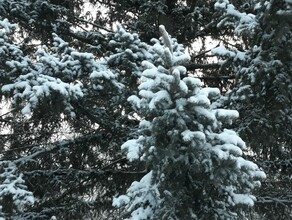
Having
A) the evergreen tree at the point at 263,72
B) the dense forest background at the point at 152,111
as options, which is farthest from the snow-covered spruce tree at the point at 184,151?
the evergreen tree at the point at 263,72

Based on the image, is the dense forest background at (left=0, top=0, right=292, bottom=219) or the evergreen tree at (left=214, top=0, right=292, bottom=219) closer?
the dense forest background at (left=0, top=0, right=292, bottom=219)

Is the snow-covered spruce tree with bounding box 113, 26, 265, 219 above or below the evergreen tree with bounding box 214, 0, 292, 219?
below

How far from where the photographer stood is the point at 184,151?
2893 millimetres

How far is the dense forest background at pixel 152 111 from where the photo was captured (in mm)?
2918

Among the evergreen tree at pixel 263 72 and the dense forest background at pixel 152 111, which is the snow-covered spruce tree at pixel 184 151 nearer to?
the dense forest background at pixel 152 111

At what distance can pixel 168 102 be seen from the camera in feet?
9.41

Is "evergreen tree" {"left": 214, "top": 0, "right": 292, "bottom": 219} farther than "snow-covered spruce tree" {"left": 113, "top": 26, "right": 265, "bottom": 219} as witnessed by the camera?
Yes

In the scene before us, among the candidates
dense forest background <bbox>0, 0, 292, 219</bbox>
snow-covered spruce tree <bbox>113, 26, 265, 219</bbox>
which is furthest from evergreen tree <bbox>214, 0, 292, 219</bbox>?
snow-covered spruce tree <bbox>113, 26, 265, 219</bbox>

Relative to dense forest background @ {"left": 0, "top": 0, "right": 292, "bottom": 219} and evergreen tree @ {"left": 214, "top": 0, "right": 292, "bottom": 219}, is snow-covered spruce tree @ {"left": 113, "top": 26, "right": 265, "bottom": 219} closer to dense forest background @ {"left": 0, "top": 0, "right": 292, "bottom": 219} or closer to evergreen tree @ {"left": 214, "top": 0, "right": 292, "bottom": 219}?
dense forest background @ {"left": 0, "top": 0, "right": 292, "bottom": 219}

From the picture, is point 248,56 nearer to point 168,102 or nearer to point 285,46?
point 285,46

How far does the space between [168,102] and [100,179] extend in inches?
121

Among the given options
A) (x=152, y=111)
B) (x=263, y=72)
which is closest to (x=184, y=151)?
(x=152, y=111)

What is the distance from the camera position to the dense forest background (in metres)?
2.92

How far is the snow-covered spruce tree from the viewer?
284cm
